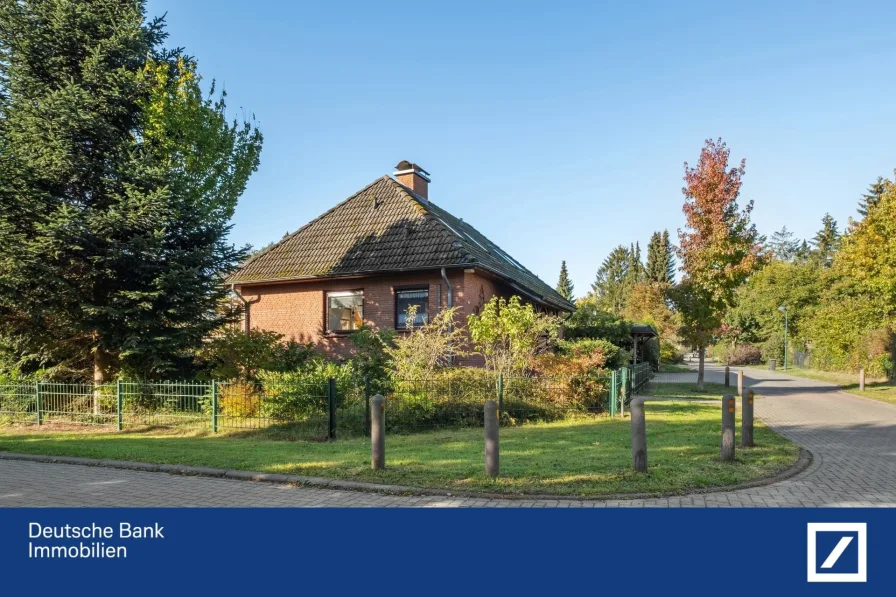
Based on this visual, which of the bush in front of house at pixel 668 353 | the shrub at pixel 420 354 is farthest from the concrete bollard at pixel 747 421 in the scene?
the bush in front of house at pixel 668 353

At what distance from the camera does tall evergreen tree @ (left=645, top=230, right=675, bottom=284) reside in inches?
3002

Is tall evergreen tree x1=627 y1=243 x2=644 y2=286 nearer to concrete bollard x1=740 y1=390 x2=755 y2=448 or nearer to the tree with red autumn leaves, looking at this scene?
the tree with red autumn leaves

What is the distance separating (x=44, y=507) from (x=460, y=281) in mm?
13291

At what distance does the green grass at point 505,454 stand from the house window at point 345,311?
779cm

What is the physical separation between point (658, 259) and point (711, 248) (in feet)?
182

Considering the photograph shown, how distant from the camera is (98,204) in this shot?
16.3 m

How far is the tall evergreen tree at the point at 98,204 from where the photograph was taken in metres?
15.1

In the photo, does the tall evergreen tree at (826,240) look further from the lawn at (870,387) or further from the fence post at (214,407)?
the fence post at (214,407)

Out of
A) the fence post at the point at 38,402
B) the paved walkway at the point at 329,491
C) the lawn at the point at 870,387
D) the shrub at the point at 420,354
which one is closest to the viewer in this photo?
the paved walkway at the point at 329,491

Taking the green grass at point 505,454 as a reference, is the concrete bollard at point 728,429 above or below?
above

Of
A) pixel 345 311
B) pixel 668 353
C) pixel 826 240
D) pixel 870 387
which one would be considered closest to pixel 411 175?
pixel 345 311

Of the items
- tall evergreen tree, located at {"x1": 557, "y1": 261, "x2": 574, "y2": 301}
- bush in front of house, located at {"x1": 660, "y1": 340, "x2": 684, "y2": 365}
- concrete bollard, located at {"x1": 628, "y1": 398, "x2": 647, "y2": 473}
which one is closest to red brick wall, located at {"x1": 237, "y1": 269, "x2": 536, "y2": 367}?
concrete bollard, located at {"x1": 628, "y1": 398, "x2": 647, "y2": 473}

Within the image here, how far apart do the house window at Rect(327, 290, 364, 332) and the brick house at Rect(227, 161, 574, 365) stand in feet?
0.11

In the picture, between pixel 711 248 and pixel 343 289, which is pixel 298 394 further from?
pixel 711 248
